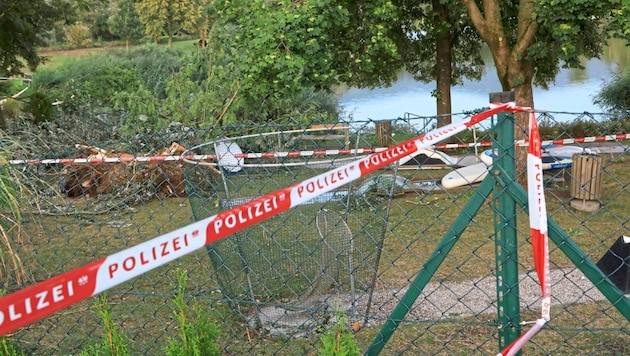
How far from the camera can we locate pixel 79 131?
41.7ft

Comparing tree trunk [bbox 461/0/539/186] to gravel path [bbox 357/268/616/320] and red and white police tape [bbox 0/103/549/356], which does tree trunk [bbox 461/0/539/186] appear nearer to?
gravel path [bbox 357/268/616/320]

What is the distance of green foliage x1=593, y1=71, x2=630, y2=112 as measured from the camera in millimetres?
16938

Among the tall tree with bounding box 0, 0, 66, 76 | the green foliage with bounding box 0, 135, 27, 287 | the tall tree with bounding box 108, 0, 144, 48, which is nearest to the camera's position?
the green foliage with bounding box 0, 135, 27, 287

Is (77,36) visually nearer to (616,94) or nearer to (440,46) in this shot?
(440,46)

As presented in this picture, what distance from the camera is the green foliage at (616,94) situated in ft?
55.6

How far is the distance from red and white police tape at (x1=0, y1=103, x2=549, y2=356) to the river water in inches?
703

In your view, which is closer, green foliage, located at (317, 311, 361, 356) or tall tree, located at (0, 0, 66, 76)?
green foliage, located at (317, 311, 361, 356)

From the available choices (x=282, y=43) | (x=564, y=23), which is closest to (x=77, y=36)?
(x=282, y=43)

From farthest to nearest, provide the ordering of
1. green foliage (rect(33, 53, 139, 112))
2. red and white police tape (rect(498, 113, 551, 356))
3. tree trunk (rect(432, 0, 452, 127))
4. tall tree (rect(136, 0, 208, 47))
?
tall tree (rect(136, 0, 208, 47)) < green foliage (rect(33, 53, 139, 112)) < tree trunk (rect(432, 0, 452, 127)) < red and white police tape (rect(498, 113, 551, 356))

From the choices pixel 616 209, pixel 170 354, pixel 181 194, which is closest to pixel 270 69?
pixel 181 194

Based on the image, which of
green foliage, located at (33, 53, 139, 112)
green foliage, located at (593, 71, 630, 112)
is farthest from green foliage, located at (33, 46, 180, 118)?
green foliage, located at (593, 71, 630, 112)

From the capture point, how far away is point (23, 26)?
14094 millimetres

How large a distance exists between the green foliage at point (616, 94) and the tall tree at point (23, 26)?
13988 mm

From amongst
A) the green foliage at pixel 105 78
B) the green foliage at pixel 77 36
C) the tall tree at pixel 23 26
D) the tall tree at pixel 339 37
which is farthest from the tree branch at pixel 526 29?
the green foliage at pixel 77 36
